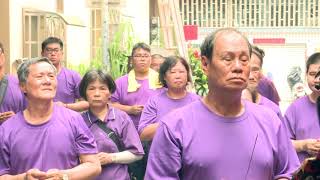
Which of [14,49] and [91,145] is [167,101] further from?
[14,49]

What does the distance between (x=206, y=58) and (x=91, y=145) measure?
5.06 ft

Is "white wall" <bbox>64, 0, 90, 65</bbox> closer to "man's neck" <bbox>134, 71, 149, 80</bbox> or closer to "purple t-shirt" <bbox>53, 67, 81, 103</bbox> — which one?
"man's neck" <bbox>134, 71, 149, 80</bbox>

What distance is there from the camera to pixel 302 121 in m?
5.36

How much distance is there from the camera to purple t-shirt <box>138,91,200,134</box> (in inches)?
261

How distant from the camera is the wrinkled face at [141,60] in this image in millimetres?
8055

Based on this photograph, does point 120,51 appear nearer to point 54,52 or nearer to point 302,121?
point 54,52

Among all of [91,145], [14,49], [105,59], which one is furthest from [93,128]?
[14,49]

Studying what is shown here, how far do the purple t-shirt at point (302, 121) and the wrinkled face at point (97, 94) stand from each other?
4.87 feet

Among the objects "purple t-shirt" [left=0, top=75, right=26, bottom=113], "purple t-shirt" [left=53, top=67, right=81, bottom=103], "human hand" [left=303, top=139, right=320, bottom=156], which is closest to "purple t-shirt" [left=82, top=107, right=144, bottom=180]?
"purple t-shirt" [left=0, top=75, right=26, bottom=113]

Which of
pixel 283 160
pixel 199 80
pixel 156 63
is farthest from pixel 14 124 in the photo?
pixel 199 80

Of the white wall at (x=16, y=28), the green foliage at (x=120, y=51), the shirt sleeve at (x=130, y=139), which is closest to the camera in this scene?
the shirt sleeve at (x=130, y=139)

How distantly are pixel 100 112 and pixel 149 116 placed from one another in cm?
88

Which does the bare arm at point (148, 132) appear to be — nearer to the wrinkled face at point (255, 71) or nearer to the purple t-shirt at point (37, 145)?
the wrinkled face at point (255, 71)

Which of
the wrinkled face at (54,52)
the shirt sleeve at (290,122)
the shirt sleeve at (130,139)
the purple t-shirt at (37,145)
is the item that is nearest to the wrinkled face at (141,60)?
the wrinkled face at (54,52)
